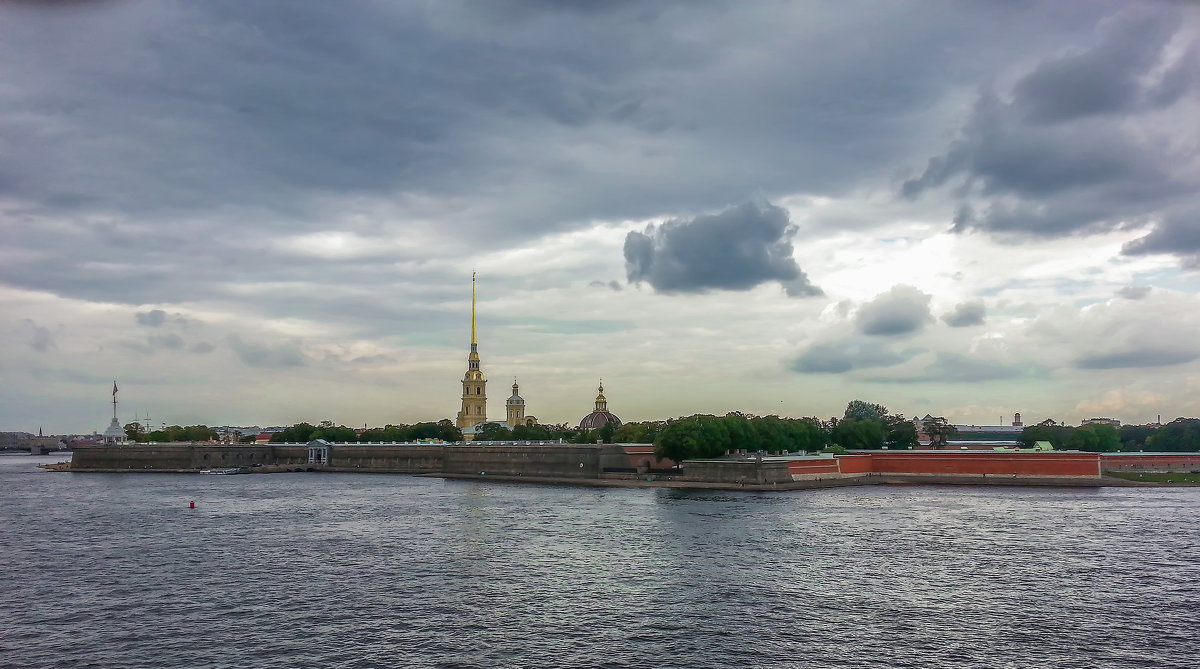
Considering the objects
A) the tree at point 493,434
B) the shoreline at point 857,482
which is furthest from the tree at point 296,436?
the shoreline at point 857,482

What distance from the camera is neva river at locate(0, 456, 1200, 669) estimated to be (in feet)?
78.0

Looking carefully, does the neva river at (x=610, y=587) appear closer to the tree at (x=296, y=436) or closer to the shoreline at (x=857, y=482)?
the shoreline at (x=857, y=482)

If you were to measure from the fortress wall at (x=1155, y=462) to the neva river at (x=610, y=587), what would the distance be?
109 feet

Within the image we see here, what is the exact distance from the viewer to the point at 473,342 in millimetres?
172375

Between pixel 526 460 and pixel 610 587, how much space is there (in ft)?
201

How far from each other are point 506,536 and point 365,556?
7.76 metres

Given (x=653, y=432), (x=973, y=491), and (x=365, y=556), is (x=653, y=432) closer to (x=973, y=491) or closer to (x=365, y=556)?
(x=973, y=491)

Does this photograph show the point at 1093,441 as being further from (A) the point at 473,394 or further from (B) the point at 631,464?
(A) the point at 473,394

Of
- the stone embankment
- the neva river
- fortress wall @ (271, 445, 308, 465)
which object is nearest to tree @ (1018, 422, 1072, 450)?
the stone embankment

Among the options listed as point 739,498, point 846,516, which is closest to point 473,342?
point 739,498

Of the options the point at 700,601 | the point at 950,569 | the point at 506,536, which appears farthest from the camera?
the point at 506,536

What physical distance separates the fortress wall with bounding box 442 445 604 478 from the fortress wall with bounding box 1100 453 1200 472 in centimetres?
4771

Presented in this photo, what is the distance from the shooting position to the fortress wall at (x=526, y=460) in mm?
87250

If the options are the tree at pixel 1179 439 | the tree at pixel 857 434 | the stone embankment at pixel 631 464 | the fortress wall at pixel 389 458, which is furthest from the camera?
the fortress wall at pixel 389 458
